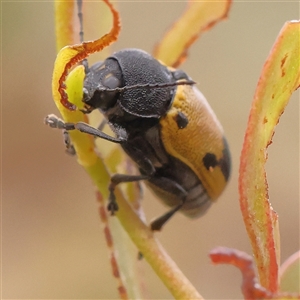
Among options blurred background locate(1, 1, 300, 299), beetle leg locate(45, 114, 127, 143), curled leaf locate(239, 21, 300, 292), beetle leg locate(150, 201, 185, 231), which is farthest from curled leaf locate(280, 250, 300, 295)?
blurred background locate(1, 1, 300, 299)

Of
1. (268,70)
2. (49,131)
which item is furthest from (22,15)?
(268,70)

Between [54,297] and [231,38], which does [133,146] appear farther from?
[231,38]

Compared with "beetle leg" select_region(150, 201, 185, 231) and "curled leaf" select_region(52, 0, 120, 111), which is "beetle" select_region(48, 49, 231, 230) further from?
"curled leaf" select_region(52, 0, 120, 111)

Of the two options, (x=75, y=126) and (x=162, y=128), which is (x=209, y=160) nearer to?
(x=162, y=128)

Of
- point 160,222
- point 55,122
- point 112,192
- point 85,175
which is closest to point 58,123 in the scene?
point 55,122

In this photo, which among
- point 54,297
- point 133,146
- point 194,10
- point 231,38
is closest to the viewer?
point 194,10

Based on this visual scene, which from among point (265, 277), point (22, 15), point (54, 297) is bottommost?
point (54, 297)

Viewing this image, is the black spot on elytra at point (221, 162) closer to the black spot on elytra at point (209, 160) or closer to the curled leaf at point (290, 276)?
the black spot on elytra at point (209, 160)
